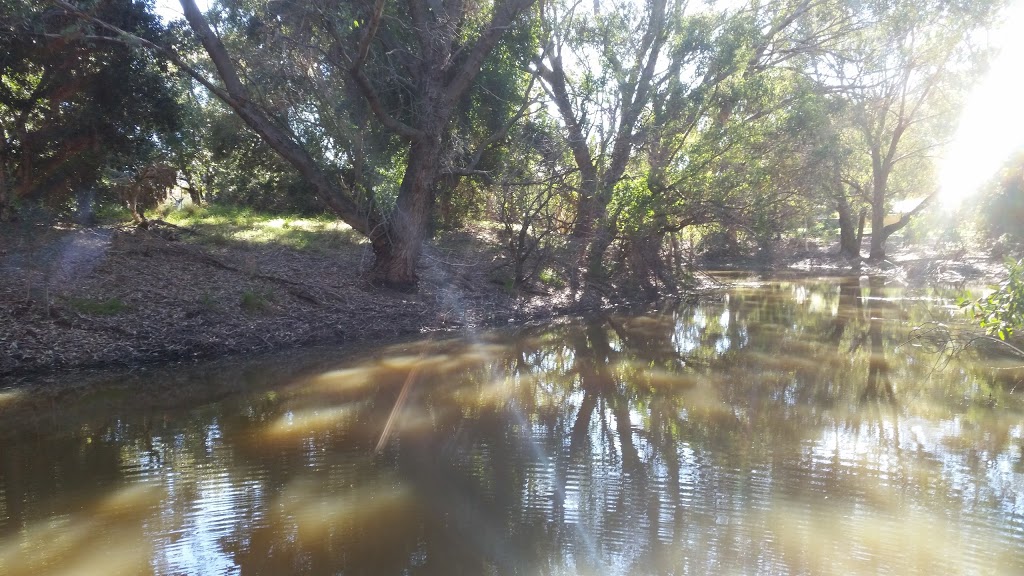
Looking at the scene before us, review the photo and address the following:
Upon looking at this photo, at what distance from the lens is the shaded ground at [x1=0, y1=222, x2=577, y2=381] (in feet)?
30.9

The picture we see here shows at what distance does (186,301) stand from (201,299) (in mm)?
240

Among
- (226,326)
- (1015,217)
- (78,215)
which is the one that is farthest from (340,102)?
(1015,217)

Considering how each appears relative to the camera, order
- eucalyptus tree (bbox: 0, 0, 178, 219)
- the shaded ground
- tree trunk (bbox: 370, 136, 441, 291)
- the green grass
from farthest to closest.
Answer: the green grass → tree trunk (bbox: 370, 136, 441, 291) → eucalyptus tree (bbox: 0, 0, 178, 219) → the shaded ground

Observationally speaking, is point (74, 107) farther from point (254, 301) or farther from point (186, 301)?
point (254, 301)

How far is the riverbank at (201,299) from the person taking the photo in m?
9.46

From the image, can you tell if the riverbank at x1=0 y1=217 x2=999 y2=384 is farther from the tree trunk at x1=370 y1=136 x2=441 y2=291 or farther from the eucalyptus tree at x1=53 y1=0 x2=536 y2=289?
the eucalyptus tree at x1=53 y1=0 x2=536 y2=289

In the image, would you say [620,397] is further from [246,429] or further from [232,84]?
[232,84]

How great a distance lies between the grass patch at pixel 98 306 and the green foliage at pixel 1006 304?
36.4 feet

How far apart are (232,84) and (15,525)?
28.7ft

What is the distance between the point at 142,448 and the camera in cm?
630

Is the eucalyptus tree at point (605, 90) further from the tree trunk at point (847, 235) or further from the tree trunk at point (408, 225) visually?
the tree trunk at point (847, 235)

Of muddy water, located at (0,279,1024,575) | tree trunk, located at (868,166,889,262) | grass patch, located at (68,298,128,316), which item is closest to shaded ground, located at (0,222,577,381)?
grass patch, located at (68,298,128,316)

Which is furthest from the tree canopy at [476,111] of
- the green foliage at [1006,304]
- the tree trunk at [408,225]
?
the green foliage at [1006,304]

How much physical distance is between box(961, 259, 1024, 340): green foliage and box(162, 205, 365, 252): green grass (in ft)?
41.3
